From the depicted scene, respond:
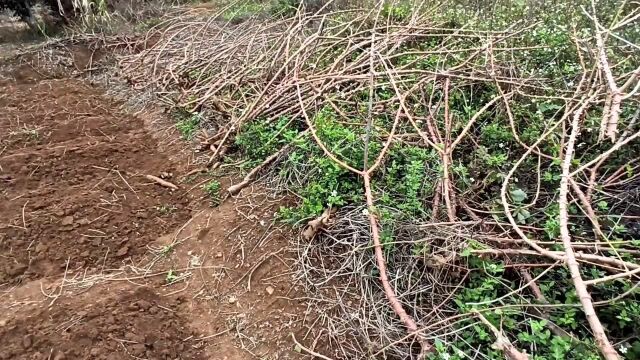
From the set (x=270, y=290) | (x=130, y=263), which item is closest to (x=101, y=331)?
(x=130, y=263)

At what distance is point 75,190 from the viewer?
335 centimetres

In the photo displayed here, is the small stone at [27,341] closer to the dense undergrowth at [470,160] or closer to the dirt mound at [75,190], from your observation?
the dirt mound at [75,190]

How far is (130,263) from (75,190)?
2.97ft

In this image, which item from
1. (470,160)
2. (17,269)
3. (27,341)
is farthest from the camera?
(470,160)

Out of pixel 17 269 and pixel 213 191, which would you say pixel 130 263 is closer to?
pixel 17 269

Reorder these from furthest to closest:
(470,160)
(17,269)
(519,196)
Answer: (470,160), (17,269), (519,196)

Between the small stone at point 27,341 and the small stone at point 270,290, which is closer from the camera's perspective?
the small stone at point 27,341

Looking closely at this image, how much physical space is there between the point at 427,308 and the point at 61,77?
5075 mm

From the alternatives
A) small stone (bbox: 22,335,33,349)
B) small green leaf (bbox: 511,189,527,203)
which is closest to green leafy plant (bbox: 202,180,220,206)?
small stone (bbox: 22,335,33,349)

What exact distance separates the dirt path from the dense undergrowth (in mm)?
377

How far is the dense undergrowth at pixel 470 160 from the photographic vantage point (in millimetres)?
2025

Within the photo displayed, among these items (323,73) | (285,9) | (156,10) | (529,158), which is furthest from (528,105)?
(156,10)

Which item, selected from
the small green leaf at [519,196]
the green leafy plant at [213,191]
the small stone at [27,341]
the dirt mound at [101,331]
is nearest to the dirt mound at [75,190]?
the green leafy plant at [213,191]

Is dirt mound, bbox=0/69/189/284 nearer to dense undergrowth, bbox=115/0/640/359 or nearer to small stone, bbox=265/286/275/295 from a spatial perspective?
dense undergrowth, bbox=115/0/640/359
